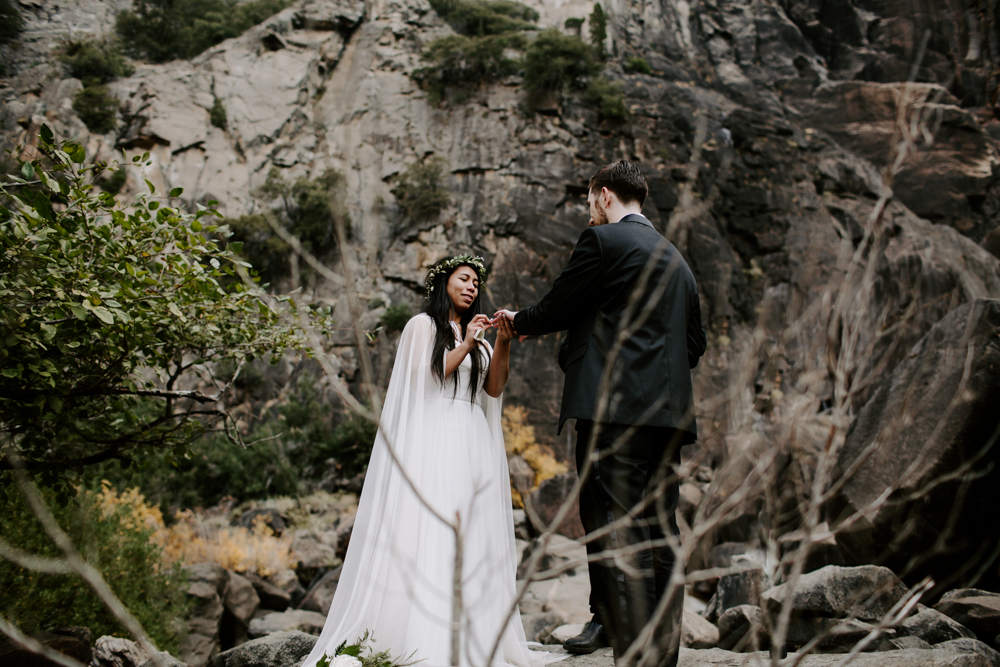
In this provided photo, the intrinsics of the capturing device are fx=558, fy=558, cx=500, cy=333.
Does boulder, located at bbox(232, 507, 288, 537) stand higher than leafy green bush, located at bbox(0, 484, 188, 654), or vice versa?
leafy green bush, located at bbox(0, 484, 188, 654)

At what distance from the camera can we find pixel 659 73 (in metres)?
21.2

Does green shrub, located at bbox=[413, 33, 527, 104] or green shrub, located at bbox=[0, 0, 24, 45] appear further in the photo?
green shrub, located at bbox=[413, 33, 527, 104]

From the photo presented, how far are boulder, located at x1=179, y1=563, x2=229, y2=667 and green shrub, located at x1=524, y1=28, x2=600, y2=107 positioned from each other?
16.8 meters

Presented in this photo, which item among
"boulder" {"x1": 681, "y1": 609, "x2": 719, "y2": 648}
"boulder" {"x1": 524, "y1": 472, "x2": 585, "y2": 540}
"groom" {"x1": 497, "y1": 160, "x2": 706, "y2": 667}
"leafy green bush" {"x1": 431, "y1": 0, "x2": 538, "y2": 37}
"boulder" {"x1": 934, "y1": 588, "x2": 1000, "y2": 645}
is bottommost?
"boulder" {"x1": 524, "y1": 472, "x2": 585, "y2": 540}

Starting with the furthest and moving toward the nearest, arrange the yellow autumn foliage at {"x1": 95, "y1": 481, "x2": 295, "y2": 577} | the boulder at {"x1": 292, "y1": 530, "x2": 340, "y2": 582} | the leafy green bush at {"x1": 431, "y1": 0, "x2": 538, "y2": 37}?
1. the leafy green bush at {"x1": 431, "y1": 0, "x2": 538, "y2": 37}
2. the boulder at {"x1": 292, "y1": 530, "x2": 340, "y2": 582}
3. the yellow autumn foliage at {"x1": 95, "y1": 481, "x2": 295, "y2": 577}

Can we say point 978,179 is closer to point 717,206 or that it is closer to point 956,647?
point 717,206

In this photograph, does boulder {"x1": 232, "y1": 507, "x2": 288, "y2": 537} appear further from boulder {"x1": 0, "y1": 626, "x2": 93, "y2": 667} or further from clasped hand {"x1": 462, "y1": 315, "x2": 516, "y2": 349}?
clasped hand {"x1": 462, "y1": 315, "x2": 516, "y2": 349}

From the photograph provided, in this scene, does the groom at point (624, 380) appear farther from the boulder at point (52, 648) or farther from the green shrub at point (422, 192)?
the green shrub at point (422, 192)

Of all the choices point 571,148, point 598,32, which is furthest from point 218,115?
point 598,32

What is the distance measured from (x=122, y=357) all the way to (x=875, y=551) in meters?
4.92

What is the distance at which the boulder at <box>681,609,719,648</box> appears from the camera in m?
3.48

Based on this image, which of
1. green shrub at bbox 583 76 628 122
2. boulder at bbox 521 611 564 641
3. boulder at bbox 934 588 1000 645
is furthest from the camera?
green shrub at bbox 583 76 628 122

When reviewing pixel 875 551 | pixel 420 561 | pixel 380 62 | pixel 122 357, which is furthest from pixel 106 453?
pixel 380 62

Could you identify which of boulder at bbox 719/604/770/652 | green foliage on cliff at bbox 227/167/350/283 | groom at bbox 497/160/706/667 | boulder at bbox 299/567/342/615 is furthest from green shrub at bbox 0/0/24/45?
boulder at bbox 719/604/770/652
